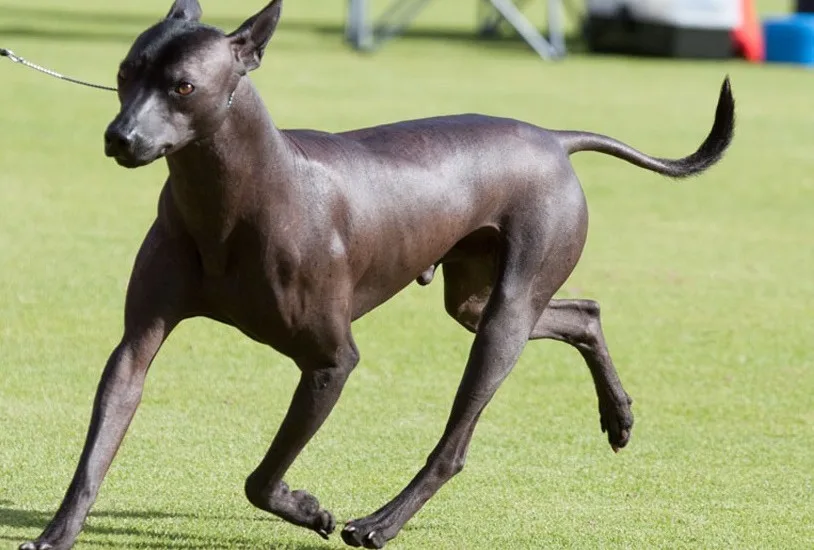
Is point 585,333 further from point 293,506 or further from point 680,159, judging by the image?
point 293,506

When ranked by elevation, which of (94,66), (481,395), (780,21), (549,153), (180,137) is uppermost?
(180,137)

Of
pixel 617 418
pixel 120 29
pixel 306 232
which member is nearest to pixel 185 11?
pixel 306 232

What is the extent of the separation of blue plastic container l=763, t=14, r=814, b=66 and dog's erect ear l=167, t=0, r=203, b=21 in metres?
18.1

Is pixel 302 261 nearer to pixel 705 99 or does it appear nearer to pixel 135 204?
pixel 135 204

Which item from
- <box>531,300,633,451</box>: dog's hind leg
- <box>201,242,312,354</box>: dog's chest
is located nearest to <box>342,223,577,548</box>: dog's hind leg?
<box>531,300,633,451</box>: dog's hind leg

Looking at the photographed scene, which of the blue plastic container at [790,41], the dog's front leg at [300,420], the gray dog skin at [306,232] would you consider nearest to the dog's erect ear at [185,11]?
the gray dog skin at [306,232]

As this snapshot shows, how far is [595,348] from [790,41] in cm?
1673

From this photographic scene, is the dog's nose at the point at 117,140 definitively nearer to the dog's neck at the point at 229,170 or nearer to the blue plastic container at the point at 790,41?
the dog's neck at the point at 229,170

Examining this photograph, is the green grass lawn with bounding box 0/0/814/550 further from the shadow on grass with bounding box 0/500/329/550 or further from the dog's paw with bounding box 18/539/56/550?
the dog's paw with bounding box 18/539/56/550

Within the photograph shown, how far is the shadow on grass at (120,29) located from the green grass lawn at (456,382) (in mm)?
5661

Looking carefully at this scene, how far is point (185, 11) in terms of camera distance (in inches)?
188

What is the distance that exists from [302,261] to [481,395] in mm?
→ 913

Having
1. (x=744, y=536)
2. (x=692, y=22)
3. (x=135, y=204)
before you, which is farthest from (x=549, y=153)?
(x=692, y=22)

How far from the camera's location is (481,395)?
5.48 metres
